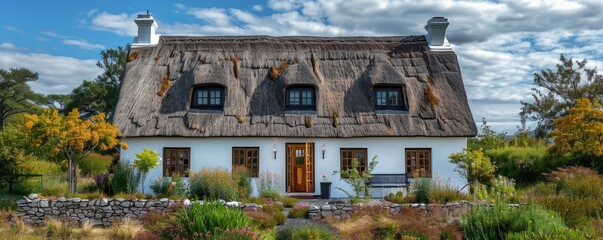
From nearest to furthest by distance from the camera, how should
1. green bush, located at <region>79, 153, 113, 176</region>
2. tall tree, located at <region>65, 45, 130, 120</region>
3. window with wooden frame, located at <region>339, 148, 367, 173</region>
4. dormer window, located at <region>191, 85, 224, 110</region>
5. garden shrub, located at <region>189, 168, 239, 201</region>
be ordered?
garden shrub, located at <region>189, 168, 239, 201</region>
window with wooden frame, located at <region>339, 148, 367, 173</region>
dormer window, located at <region>191, 85, 224, 110</region>
green bush, located at <region>79, 153, 113, 176</region>
tall tree, located at <region>65, 45, 130, 120</region>

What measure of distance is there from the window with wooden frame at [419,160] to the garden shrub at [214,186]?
234 inches

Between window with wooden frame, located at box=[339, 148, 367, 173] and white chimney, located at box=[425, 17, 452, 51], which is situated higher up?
white chimney, located at box=[425, 17, 452, 51]

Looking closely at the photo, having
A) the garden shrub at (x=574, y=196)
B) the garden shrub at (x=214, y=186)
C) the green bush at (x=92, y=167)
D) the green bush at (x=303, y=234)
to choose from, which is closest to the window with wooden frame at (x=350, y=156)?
the garden shrub at (x=214, y=186)

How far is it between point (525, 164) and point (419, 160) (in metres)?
4.81

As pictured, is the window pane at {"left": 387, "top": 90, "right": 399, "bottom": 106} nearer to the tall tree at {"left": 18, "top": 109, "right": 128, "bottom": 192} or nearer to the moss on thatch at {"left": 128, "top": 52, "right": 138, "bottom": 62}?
the tall tree at {"left": 18, "top": 109, "right": 128, "bottom": 192}

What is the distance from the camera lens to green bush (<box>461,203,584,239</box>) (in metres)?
8.02

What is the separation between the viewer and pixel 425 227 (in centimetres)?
1025

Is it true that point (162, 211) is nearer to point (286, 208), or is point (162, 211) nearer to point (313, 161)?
point (286, 208)

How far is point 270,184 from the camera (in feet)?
53.9

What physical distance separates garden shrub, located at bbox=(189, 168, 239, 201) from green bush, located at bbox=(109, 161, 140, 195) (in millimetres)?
1934

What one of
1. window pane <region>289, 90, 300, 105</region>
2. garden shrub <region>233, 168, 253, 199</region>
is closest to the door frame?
window pane <region>289, 90, 300, 105</region>

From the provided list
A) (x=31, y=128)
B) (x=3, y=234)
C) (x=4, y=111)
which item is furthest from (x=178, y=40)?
(x=4, y=111)

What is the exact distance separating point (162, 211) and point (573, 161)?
13391 mm

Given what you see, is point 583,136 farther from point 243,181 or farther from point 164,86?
point 164,86
